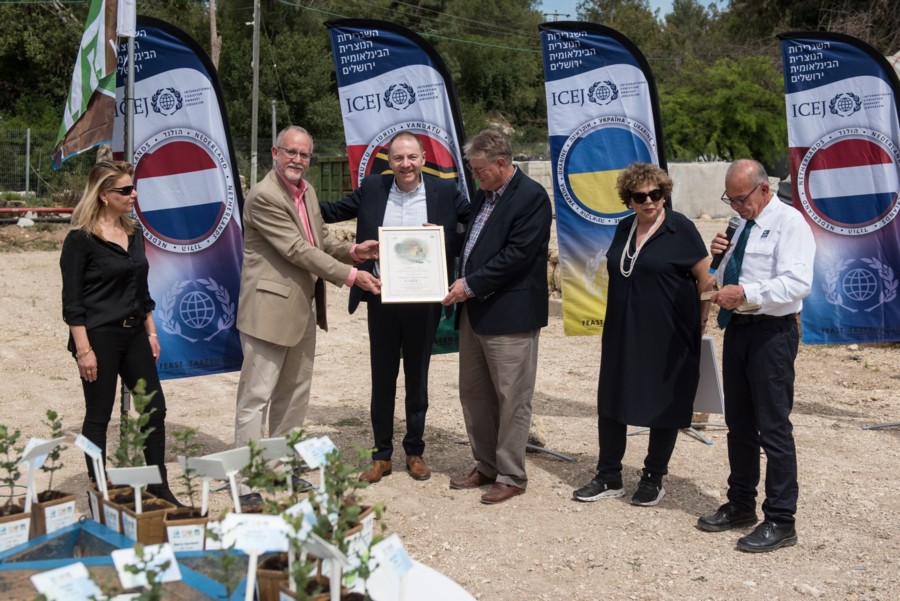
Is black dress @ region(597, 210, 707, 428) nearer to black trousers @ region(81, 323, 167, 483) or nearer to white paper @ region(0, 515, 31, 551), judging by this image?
black trousers @ region(81, 323, 167, 483)

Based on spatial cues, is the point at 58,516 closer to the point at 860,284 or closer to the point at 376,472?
the point at 376,472

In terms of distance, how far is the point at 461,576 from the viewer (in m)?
4.39

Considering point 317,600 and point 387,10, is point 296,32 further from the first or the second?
point 317,600

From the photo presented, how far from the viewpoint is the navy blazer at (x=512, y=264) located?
17.2ft

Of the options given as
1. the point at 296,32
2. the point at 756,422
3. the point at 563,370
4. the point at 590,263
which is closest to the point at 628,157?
the point at 590,263

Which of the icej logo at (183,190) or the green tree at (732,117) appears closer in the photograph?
the icej logo at (183,190)

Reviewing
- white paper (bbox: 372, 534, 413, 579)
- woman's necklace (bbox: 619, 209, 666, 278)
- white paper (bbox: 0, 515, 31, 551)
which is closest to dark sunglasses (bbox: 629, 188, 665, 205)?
woman's necklace (bbox: 619, 209, 666, 278)

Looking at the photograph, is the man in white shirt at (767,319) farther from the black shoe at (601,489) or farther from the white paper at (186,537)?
the white paper at (186,537)

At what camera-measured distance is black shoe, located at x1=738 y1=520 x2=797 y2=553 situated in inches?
182

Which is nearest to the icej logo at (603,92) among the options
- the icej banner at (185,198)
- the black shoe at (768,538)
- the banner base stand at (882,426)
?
the icej banner at (185,198)

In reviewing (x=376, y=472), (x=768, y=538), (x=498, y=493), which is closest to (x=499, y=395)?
(x=498, y=493)

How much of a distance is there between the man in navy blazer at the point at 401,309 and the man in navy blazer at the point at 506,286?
231mm

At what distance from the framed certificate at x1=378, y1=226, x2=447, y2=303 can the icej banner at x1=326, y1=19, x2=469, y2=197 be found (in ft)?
4.21

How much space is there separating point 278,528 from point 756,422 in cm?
292
